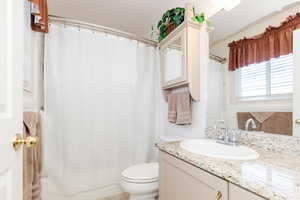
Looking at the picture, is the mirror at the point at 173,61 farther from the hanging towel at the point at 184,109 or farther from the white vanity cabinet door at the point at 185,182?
the white vanity cabinet door at the point at 185,182

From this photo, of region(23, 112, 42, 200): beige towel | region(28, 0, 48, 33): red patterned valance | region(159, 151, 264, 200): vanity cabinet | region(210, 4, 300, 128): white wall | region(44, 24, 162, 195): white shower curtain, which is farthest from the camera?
region(44, 24, 162, 195): white shower curtain

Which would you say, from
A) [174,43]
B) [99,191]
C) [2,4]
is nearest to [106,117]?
[99,191]

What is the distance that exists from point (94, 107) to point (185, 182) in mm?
1235

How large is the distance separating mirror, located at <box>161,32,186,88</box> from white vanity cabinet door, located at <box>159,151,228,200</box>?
80 centimetres

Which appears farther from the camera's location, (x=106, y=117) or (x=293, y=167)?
(x=106, y=117)

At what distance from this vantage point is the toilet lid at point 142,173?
142 cm

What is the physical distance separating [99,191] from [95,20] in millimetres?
2111

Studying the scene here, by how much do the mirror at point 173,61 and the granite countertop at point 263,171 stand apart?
0.87 m

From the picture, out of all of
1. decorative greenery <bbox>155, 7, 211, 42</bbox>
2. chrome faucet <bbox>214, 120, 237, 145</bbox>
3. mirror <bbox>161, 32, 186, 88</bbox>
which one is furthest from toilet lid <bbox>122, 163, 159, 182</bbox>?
decorative greenery <bbox>155, 7, 211, 42</bbox>

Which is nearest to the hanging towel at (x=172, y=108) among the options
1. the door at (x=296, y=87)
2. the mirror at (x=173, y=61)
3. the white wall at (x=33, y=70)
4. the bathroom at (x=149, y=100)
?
the bathroom at (x=149, y=100)

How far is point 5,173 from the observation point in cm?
57

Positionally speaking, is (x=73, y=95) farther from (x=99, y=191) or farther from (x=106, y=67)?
(x=99, y=191)

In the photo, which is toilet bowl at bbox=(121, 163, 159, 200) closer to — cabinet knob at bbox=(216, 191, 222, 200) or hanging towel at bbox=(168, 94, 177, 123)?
hanging towel at bbox=(168, 94, 177, 123)

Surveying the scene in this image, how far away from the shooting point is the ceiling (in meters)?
1.17
